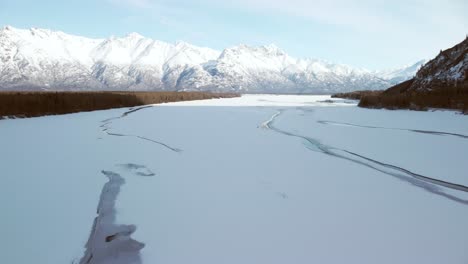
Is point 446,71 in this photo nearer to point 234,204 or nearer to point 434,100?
point 434,100

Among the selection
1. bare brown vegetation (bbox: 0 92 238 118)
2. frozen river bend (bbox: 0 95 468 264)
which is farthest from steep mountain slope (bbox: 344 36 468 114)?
bare brown vegetation (bbox: 0 92 238 118)

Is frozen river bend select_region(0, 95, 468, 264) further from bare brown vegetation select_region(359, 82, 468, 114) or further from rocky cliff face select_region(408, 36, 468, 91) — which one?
rocky cliff face select_region(408, 36, 468, 91)

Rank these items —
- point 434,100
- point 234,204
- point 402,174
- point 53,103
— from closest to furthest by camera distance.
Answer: point 234,204 → point 402,174 → point 434,100 → point 53,103

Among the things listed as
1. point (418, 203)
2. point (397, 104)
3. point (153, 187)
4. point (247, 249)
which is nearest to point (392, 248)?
point (247, 249)

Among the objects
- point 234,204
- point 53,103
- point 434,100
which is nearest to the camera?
point 234,204

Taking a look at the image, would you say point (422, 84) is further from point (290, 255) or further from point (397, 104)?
point (290, 255)

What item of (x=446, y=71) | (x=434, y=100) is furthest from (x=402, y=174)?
(x=446, y=71)
